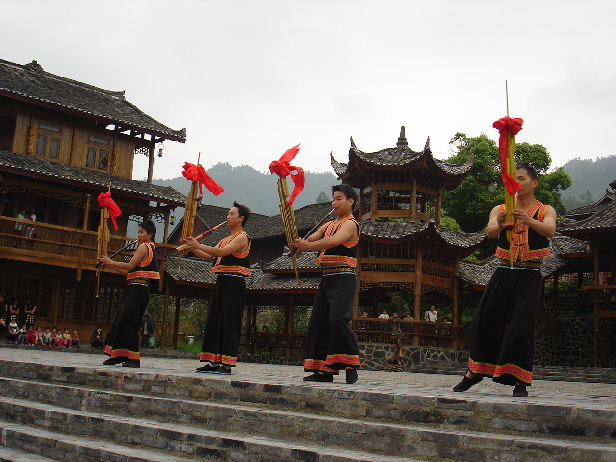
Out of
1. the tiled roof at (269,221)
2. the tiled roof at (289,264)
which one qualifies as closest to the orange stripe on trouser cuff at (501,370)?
the tiled roof at (289,264)

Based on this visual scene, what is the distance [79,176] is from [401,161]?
1082 cm

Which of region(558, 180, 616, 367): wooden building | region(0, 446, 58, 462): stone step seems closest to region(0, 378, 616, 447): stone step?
region(0, 446, 58, 462): stone step

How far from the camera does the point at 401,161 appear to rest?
23.4 meters

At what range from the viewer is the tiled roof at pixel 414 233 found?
869 inches

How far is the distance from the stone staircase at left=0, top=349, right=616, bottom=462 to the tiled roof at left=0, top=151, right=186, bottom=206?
693 inches

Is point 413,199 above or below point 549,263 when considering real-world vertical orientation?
above

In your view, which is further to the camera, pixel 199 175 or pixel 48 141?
pixel 48 141

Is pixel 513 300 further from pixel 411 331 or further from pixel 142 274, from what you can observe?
pixel 411 331

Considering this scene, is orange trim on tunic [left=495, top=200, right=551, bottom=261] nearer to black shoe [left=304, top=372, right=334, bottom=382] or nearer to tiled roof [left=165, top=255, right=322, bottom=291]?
black shoe [left=304, top=372, right=334, bottom=382]

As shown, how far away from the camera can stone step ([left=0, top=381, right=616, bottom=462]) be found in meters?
4.18

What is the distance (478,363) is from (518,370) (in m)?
0.35

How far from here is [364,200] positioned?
25203mm

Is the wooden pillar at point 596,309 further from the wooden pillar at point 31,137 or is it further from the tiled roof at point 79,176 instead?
the wooden pillar at point 31,137

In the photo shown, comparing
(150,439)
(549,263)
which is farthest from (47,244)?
(150,439)
